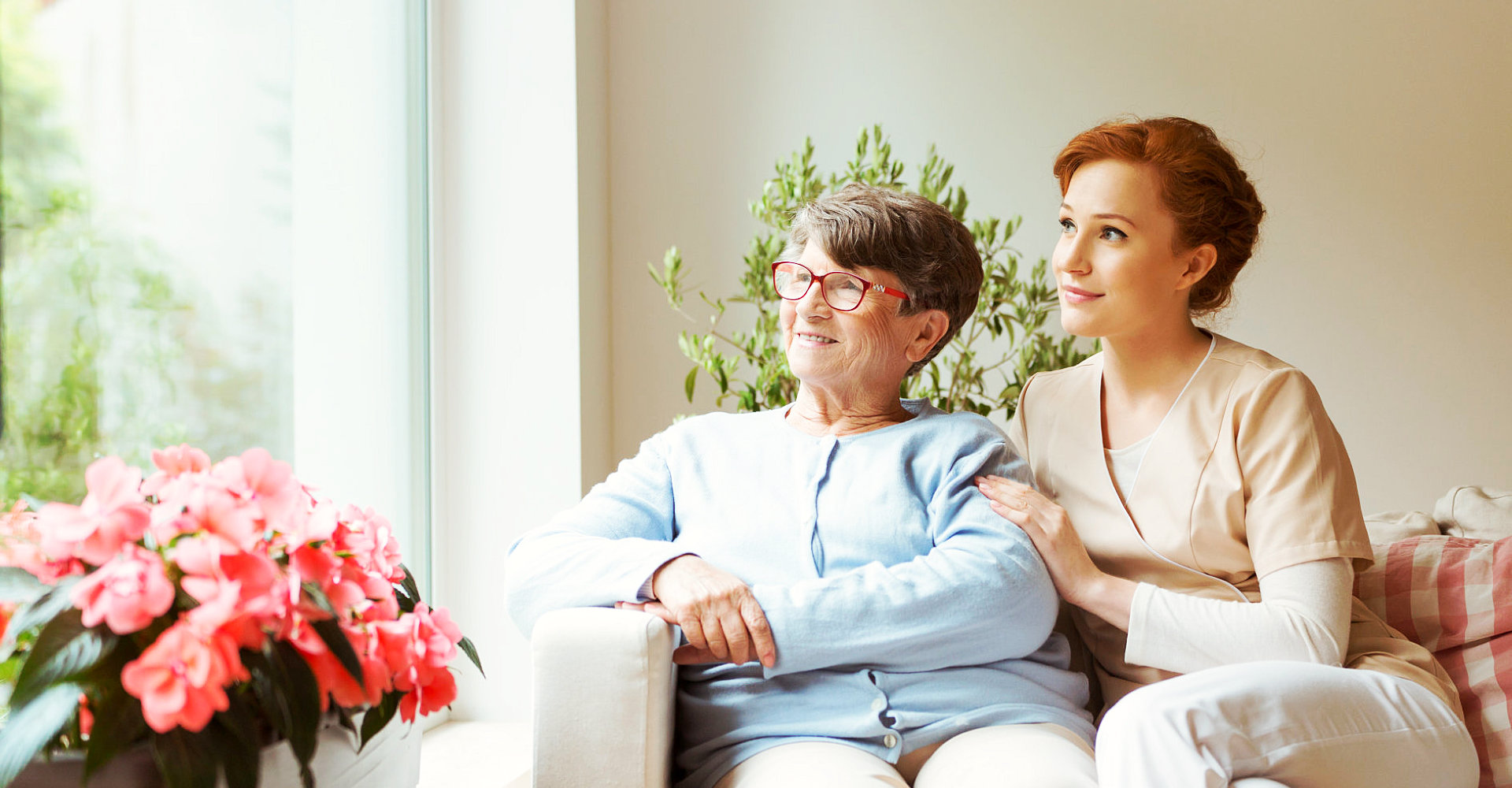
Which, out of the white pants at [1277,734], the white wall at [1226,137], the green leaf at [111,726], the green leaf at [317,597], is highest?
Result: the white wall at [1226,137]

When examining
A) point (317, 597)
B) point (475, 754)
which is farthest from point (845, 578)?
point (475, 754)

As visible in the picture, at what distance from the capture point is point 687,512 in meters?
1.68

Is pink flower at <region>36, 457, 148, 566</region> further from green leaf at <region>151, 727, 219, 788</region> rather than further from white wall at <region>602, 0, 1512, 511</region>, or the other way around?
white wall at <region>602, 0, 1512, 511</region>

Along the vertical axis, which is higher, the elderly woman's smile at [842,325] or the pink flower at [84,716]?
the elderly woman's smile at [842,325]

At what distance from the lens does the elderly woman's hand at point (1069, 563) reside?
152 cm

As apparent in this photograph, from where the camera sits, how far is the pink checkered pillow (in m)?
1.54

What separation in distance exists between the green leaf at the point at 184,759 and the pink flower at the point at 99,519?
153 mm

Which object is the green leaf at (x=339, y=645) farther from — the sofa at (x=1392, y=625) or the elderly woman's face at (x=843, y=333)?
the elderly woman's face at (x=843, y=333)

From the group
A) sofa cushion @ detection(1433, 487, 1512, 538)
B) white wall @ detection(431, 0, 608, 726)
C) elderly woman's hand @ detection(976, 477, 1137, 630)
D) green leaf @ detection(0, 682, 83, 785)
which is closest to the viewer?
green leaf @ detection(0, 682, 83, 785)

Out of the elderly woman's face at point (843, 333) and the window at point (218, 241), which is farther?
the elderly woman's face at point (843, 333)

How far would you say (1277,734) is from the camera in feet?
4.04

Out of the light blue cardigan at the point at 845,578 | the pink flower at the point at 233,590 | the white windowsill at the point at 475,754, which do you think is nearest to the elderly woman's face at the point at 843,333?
the light blue cardigan at the point at 845,578

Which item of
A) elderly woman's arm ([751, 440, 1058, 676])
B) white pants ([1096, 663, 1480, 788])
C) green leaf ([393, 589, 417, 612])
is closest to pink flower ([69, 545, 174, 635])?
green leaf ([393, 589, 417, 612])

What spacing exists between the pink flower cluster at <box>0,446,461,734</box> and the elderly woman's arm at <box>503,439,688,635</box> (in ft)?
1.62
